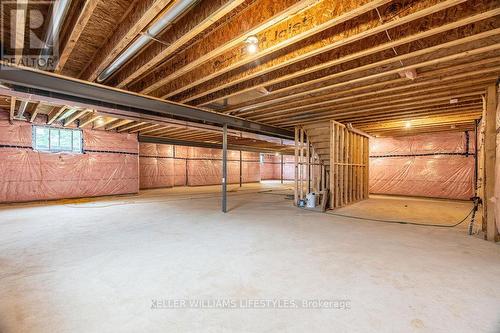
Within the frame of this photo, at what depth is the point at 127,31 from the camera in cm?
246

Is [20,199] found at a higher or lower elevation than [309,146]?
lower

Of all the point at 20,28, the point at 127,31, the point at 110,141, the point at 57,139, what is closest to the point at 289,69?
the point at 127,31

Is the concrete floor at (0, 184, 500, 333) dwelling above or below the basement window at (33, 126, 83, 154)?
below

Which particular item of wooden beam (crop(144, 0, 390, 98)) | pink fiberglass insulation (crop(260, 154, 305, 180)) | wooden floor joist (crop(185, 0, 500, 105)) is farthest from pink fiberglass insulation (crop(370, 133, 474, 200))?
pink fiberglass insulation (crop(260, 154, 305, 180))

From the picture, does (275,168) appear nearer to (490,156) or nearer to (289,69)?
(490,156)

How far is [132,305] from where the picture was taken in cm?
194

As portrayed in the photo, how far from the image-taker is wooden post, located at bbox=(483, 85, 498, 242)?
3820mm

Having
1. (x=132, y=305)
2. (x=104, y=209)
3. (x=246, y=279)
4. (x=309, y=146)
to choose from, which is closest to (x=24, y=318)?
(x=132, y=305)

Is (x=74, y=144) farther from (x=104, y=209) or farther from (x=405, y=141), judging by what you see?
(x=405, y=141)

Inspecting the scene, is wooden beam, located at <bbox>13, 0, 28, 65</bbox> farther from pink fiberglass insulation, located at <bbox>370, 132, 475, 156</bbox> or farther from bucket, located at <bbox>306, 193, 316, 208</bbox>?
pink fiberglass insulation, located at <bbox>370, 132, 475, 156</bbox>

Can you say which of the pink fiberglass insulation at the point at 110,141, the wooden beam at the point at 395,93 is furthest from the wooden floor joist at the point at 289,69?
the pink fiberglass insulation at the point at 110,141

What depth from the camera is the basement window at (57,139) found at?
24.1 ft

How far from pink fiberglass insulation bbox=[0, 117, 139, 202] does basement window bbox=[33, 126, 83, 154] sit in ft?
0.51

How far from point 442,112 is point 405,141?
13.9 ft
